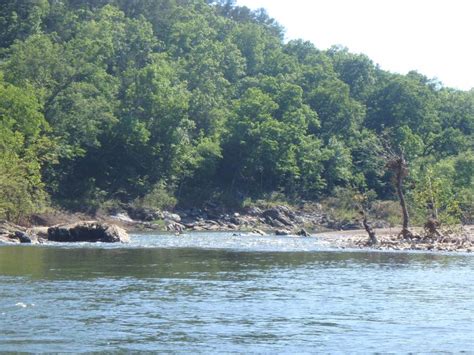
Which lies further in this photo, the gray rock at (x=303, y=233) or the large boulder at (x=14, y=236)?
the gray rock at (x=303, y=233)

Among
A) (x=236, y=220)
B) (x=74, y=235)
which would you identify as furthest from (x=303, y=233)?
(x=74, y=235)

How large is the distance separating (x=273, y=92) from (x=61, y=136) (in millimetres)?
41243

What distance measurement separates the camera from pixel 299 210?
114 metres

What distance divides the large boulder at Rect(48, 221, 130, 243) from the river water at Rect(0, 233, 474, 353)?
9.81 m

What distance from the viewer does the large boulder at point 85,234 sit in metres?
64.9

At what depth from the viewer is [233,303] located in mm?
32594

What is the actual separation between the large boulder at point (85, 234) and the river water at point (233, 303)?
9807mm

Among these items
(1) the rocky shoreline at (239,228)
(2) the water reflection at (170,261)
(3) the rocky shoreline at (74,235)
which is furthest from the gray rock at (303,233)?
(2) the water reflection at (170,261)

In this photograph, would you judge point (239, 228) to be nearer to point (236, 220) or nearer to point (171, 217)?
point (236, 220)

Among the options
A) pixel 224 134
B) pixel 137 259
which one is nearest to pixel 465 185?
pixel 224 134

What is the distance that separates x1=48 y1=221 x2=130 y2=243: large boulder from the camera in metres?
64.9

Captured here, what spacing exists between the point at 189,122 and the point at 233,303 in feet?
279

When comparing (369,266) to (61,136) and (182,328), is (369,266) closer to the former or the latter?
(182,328)

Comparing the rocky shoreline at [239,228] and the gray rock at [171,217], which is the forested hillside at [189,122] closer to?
the rocky shoreline at [239,228]
